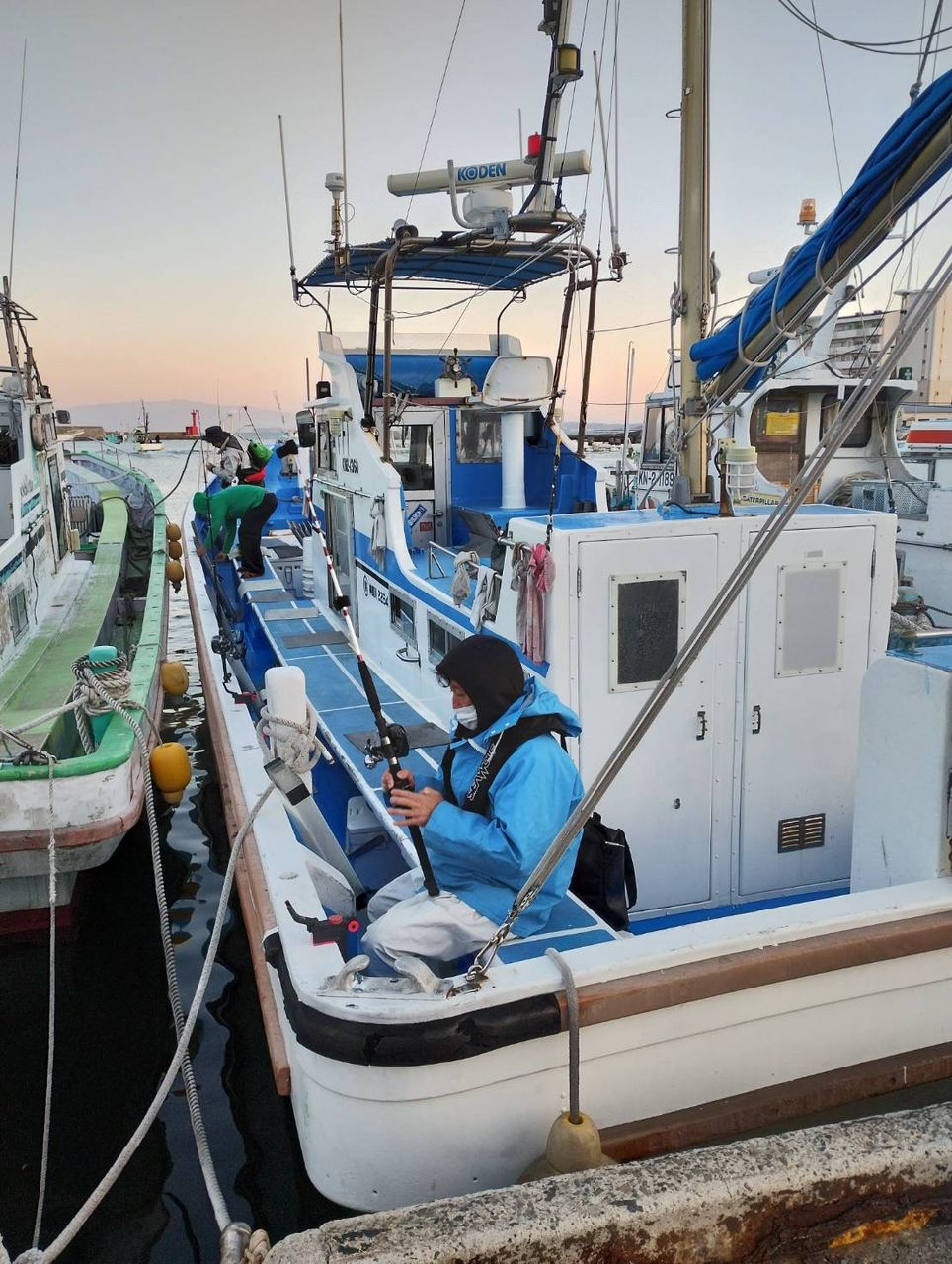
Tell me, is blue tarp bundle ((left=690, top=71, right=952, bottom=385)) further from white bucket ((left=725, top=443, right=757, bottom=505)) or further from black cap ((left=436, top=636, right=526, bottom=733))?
black cap ((left=436, top=636, right=526, bottom=733))

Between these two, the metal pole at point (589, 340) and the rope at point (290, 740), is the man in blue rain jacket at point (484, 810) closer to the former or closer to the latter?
the rope at point (290, 740)

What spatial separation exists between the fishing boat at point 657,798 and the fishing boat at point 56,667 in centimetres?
79

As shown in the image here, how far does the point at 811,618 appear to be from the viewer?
454cm

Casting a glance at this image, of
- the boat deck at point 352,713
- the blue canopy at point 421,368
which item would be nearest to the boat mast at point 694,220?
the boat deck at point 352,713

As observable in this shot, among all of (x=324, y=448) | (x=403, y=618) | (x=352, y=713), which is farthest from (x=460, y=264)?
(x=352, y=713)

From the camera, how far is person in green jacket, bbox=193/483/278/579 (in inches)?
437

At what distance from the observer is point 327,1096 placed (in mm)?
2879

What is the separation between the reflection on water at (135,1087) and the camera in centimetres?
393

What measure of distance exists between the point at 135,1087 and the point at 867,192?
522cm

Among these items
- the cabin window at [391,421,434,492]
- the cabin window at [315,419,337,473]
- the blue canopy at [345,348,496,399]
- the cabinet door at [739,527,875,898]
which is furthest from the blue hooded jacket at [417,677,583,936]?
the blue canopy at [345,348,496,399]

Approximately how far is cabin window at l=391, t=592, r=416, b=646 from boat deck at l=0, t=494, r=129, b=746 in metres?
2.68

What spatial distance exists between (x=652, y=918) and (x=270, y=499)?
7.87 meters

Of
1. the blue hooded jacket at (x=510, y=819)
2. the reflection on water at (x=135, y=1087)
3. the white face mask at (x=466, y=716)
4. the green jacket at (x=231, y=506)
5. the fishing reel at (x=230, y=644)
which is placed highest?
the green jacket at (x=231, y=506)

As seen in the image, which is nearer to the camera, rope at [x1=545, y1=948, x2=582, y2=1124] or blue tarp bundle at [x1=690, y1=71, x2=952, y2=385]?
rope at [x1=545, y1=948, x2=582, y2=1124]
